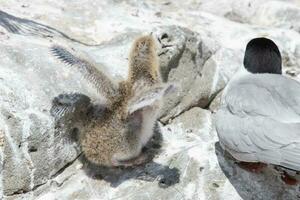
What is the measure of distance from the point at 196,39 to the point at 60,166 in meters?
1.64

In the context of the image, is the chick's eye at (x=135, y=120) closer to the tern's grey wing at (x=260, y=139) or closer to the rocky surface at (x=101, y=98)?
the rocky surface at (x=101, y=98)

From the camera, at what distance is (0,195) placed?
12.9ft

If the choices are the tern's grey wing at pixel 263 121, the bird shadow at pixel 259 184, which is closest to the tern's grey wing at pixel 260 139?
the tern's grey wing at pixel 263 121

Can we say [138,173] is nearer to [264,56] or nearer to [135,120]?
[135,120]

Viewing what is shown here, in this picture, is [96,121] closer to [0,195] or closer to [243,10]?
[0,195]

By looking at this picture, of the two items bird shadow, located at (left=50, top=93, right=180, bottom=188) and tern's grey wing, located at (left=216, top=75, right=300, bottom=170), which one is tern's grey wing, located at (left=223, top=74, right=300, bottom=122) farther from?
bird shadow, located at (left=50, top=93, right=180, bottom=188)

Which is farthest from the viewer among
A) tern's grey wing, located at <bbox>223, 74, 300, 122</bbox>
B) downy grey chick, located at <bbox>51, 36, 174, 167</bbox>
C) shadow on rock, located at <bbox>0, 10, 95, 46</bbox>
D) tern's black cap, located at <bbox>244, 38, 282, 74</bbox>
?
shadow on rock, located at <bbox>0, 10, 95, 46</bbox>

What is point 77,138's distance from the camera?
4281 mm

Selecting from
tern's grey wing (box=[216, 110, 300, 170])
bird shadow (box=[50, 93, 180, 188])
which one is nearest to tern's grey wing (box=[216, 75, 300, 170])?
tern's grey wing (box=[216, 110, 300, 170])

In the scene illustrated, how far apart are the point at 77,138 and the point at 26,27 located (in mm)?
1175

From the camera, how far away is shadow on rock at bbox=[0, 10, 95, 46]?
4.88 m

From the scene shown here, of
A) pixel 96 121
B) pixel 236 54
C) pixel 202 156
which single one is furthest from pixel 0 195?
pixel 236 54

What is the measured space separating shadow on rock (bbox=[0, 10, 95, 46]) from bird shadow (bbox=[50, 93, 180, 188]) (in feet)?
2.88

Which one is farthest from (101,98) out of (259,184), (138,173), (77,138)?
(259,184)
